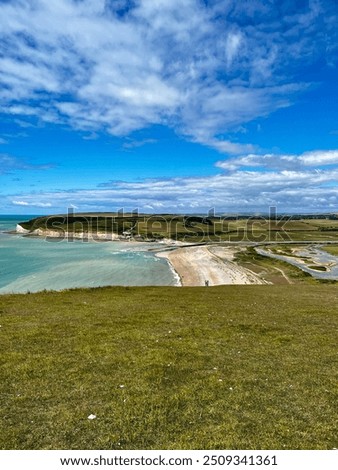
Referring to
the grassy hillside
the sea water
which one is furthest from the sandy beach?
the grassy hillside

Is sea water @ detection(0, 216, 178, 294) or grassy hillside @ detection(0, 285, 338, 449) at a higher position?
grassy hillside @ detection(0, 285, 338, 449)

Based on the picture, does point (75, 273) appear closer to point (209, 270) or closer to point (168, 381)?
point (209, 270)

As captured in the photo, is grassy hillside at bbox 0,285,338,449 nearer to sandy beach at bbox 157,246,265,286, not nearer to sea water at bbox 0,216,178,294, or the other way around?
sea water at bbox 0,216,178,294

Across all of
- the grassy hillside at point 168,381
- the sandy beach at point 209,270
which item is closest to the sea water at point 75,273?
the sandy beach at point 209,270

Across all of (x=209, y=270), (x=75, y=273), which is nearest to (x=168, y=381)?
(x=75, y=273)

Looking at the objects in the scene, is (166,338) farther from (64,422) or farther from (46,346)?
(64,422)
